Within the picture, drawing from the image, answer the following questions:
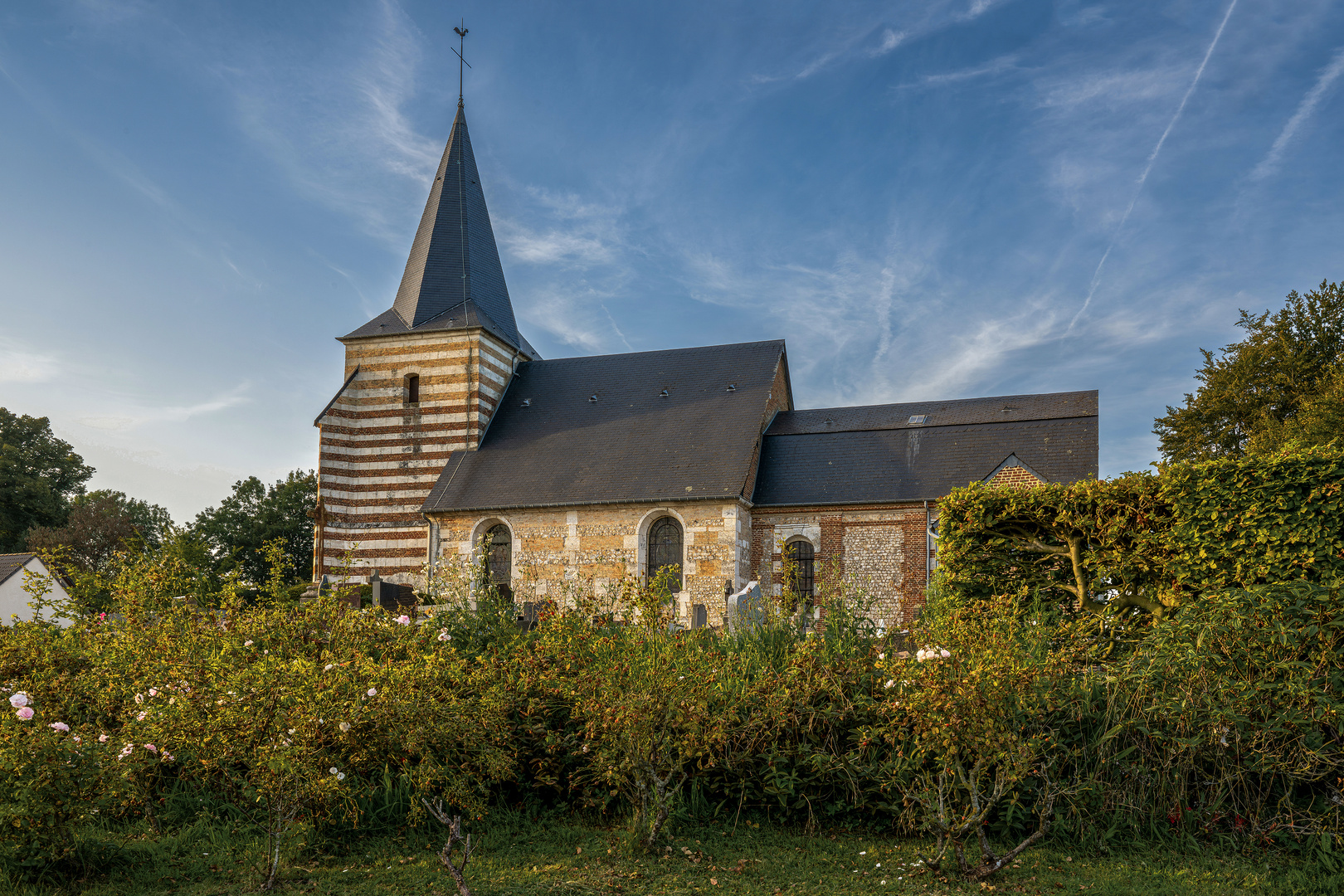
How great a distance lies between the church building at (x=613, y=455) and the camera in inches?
831

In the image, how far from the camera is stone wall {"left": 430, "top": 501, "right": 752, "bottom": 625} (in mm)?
21047

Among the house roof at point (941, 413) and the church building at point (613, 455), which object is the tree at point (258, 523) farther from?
the house roof at point (941, 413)

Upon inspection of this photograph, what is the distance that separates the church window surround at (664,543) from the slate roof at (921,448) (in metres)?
2.19

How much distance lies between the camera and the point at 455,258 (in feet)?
87.1

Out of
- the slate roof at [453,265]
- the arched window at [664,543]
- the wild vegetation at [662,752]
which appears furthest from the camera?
the slate roof at [453,265]

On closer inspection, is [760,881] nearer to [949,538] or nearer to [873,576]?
[949,538]

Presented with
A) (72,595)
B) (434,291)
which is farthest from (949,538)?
(434,291)

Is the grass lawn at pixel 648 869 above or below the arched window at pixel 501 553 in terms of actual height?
below

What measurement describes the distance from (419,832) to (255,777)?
1336 millimetres

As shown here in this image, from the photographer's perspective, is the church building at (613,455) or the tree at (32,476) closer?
the church building at (613,455)

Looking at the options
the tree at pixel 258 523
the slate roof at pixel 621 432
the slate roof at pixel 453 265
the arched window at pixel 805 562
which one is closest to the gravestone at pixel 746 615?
the slate roof at pixel 621 432

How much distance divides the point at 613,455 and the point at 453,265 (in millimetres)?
8239

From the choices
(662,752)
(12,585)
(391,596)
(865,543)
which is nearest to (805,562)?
(865,543)

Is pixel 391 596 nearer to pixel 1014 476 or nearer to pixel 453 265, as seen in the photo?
pixel 1014 476
